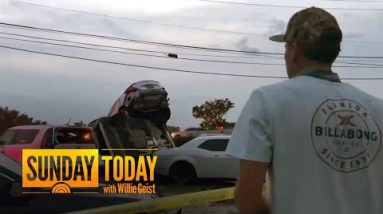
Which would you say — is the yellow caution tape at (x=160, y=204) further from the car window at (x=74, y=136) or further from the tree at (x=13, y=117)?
the tree at (x=13, y=117)

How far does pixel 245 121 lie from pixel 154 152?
13.5m

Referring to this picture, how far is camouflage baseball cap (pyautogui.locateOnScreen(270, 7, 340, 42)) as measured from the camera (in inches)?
76.7

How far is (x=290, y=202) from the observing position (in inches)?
73.4

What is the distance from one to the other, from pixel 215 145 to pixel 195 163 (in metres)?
0.78

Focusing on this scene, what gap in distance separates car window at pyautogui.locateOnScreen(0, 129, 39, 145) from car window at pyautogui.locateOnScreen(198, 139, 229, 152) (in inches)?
194

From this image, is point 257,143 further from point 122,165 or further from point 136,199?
point 122,165

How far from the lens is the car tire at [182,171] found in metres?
16.1

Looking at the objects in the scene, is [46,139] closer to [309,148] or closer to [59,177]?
[59,177]

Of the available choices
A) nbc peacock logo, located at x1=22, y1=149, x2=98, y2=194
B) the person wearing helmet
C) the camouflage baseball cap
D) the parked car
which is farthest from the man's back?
the person wearing helmet

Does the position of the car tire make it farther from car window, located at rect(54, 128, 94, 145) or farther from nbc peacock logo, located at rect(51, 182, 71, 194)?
nbc peacock logo, located at rect(51, 182, 71, 194)

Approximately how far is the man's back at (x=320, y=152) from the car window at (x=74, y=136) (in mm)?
11699

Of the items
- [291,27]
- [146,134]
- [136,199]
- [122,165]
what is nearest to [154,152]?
[146,134]

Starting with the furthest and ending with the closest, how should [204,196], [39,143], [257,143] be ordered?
[39,143] < [204,196] < [257,143]

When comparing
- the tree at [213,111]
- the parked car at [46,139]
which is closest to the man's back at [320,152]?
the parked car at [46,139]
